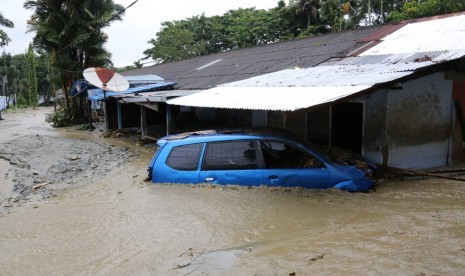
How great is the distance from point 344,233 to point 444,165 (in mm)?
5594

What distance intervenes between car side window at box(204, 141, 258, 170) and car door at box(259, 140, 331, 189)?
194mm

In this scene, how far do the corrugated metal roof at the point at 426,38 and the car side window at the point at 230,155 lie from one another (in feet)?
16.1

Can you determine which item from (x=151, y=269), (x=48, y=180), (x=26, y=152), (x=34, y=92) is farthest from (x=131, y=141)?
(x=34, y=92)

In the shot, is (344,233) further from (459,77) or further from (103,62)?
(103,62)

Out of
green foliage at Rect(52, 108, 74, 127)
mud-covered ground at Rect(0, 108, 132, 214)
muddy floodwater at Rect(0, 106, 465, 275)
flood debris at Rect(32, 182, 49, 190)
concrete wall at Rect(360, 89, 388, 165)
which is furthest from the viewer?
green foliage at Rect(52, 108, 74, 127)

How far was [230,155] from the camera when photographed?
6.18 meters

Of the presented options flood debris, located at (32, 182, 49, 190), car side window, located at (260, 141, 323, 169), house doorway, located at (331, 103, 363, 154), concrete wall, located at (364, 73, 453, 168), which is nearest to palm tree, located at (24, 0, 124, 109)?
flood debris, located at (32, 182, 49, 190)

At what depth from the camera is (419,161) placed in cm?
830

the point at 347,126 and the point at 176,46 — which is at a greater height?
the point at 176,46

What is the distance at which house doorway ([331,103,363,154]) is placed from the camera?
335 inches

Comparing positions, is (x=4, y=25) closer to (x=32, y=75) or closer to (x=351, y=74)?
(x=32, y=75)

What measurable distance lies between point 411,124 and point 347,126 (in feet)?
4.44

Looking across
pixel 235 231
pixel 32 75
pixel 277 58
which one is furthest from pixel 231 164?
pixel 32 75

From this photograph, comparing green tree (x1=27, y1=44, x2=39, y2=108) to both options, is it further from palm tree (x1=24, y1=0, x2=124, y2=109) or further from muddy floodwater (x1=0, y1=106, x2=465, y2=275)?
muddy floodwater (x1=0, y1=106, x2=465, y2=275)
